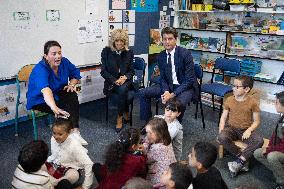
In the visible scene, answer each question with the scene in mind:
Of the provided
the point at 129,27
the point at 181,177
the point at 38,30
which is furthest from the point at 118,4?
the point at 181,177

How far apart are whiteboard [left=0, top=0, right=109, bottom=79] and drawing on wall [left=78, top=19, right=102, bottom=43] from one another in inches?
1.8

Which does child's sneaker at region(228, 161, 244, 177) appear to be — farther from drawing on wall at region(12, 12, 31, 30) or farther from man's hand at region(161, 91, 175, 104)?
drawing on wall at region(12, 12, 31, 30)

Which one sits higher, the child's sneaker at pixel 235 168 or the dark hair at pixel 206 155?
the dark hair at pixel 206 155

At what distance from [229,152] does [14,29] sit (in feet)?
9.04

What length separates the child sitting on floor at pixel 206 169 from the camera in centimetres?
199

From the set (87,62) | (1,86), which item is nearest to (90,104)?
(87,62)

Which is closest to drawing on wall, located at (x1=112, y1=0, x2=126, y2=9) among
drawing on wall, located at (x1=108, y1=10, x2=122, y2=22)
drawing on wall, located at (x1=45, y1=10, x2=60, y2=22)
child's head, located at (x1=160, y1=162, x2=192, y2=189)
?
drawing on wall, located at (x1=108, y1=10, x2=122, y2=22)

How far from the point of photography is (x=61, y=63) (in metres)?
3.28

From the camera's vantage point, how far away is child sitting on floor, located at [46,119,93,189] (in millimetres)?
2412

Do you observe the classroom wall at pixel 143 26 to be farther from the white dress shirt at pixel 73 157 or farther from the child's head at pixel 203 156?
the child's head at pixel 203 156

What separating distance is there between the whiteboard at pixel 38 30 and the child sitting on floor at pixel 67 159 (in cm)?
160

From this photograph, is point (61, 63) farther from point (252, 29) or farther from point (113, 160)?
→ point (252, 29)

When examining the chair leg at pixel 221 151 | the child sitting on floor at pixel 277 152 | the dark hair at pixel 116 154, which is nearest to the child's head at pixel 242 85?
the child sitting on floor at pixel 277 152

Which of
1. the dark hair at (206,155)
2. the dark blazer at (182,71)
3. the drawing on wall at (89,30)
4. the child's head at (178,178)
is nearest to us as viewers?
the child's head at (178,178)
